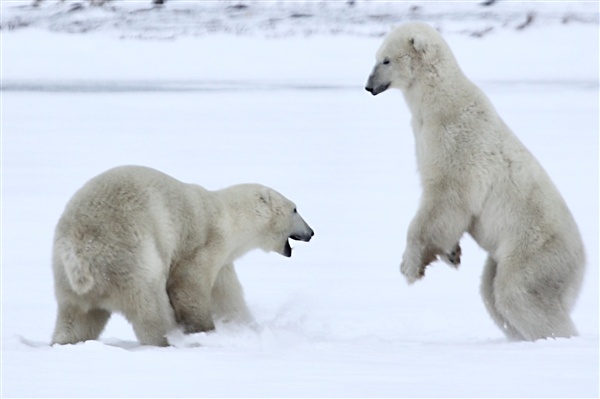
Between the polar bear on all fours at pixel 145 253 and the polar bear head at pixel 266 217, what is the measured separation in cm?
1

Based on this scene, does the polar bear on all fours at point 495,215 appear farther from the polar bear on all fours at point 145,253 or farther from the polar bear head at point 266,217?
the polar bear on all fours at point 145,253

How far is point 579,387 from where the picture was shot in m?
4.10

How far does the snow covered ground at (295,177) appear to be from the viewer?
4.36 m

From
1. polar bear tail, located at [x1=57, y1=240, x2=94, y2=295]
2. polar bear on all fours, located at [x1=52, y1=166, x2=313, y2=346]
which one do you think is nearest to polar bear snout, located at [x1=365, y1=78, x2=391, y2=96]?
polar bear on all fours, located at [x1=52, y1=166, x2=313, y2=346]

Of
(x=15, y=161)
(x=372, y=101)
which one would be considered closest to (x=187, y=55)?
(x=372, y=101)

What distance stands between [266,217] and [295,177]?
15.7 feet

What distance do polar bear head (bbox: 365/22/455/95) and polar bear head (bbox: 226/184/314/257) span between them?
842 millimetres

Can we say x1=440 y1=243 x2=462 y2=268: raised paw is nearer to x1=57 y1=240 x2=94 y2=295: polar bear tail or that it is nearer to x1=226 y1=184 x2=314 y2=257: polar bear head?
x1=226 y1=184 x2=314 y2=257: polar bear head

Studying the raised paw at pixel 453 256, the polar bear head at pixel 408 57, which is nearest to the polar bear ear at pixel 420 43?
the polar bear head at pixel 408 57

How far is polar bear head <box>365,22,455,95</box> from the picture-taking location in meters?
6.18

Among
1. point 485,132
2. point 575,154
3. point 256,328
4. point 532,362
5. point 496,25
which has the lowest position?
point 496,25

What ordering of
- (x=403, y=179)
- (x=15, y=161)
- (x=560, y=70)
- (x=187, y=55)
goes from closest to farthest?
(x=403, y=179)
(x=15, y=161)
(x=560, y=70)
(x=187, y=55)

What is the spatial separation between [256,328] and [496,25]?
61.6ft

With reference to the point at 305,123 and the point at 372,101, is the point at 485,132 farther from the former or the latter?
the point at 372,101
